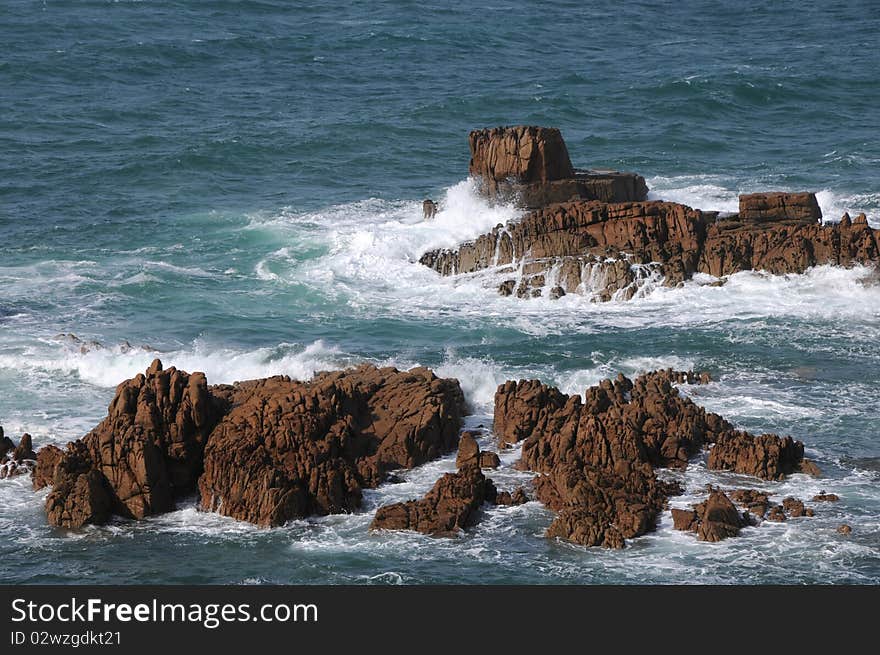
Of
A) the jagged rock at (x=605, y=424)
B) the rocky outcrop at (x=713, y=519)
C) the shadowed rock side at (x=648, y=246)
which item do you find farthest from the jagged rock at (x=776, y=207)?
the rocky outcrop at (x=713, y=519)

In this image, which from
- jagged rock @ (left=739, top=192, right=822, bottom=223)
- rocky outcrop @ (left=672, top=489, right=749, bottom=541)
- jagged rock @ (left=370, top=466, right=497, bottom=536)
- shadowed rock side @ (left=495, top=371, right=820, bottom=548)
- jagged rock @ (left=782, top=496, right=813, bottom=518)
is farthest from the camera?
jagged rock @ (left=739, top=192, right=822, bottom=223)

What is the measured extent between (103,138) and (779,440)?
39640 millimetres

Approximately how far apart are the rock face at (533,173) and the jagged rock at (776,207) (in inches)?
192

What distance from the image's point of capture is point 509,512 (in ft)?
94.2

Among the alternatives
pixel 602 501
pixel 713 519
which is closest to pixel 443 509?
pixel 602 501

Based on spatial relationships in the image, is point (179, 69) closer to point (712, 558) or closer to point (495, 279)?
point (495, 279)

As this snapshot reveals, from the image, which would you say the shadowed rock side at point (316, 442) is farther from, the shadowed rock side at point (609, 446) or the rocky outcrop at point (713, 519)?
the rocky outcrop at point (713, 519)

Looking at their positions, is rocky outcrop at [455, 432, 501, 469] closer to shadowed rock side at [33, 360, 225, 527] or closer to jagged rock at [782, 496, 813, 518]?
shadowed rock side at [33, 360, 225, 527]

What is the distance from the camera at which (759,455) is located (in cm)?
3014

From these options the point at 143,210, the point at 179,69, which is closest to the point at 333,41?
the point at 179,69

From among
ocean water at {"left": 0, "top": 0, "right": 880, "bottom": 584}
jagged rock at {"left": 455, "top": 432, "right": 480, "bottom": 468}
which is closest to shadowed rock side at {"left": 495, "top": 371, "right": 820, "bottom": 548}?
ocean water at {"left": 0, "top": 0, "right": 880, "bottom": 584}

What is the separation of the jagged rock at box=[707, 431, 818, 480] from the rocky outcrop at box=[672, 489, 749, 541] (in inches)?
88.9

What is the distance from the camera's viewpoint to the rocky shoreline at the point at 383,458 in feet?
92.4

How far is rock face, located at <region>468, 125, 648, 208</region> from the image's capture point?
157 ft
